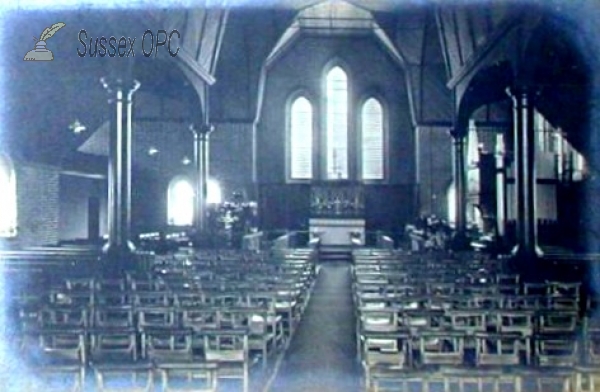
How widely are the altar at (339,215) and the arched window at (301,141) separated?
187 mm

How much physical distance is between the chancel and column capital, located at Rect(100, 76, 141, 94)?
14mm

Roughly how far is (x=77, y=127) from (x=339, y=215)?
205 cm

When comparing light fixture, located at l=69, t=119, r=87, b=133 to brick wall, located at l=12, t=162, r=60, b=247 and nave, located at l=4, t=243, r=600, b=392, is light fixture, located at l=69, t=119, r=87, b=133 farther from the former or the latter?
nave, located at l=4, t=243, r=600, b=392

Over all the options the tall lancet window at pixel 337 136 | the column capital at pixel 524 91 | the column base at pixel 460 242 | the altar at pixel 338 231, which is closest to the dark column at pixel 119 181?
the altar at pixel 338 231

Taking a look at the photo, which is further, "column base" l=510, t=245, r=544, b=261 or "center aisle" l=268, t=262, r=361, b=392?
"column base" l=510, t=245, r=544, b=261

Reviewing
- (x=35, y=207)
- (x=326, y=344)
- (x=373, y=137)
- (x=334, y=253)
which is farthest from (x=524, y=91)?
(x=35, y=207)

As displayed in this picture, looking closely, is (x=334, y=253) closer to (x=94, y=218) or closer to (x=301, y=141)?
(x=301, y=141)

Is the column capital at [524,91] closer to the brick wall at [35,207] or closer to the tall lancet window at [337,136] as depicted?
the tall lancet window at [337,136]

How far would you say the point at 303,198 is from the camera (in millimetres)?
6160

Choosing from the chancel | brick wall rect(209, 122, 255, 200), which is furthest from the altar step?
brick wall rect(209, 122, 255, 200)

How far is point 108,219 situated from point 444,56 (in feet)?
8.36

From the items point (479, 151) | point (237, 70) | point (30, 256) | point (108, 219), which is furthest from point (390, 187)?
point (30, 256)

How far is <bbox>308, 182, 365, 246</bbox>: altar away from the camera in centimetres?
596

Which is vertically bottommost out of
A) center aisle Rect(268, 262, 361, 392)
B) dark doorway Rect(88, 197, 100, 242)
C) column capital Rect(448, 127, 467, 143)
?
center aisle Rect(268, 262, 361, 392)
